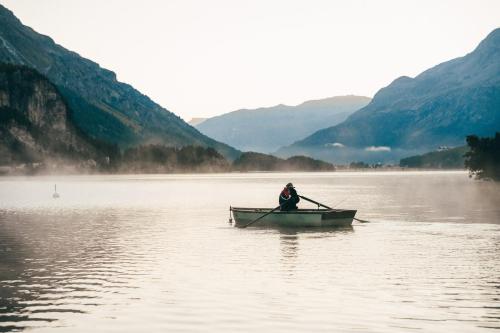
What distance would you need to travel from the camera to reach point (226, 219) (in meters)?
83.2

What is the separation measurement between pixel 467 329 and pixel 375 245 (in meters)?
28.0

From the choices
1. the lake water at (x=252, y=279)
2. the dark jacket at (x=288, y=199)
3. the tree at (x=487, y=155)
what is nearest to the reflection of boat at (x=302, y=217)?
the dark jacket at (x=288, y=199)

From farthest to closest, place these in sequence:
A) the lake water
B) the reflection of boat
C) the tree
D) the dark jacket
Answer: the tree → the dark jacket → the reflection of boat → the lake water

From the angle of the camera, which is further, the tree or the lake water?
the tree

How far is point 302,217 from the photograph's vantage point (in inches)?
2694

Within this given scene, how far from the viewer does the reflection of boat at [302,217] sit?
67.8m

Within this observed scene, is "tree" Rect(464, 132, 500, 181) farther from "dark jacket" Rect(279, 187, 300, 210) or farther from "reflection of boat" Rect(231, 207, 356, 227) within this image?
"dark jacket" Rect(279, 187, 300, 210)

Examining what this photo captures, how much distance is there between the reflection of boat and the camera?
222 ft

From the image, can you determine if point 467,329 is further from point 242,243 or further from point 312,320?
point 242,243

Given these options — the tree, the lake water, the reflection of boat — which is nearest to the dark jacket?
the reflection of boat

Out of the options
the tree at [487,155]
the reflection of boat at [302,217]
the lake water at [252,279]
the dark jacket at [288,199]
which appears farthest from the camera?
the tree at [487,155]

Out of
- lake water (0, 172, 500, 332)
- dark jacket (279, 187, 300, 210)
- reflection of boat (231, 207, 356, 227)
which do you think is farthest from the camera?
dark jacket (279, 187, 300, 210)

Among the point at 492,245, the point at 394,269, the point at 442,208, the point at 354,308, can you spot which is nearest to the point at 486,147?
the point at 442,208

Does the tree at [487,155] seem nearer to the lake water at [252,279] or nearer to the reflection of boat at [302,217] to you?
the lake water at [252,279]
